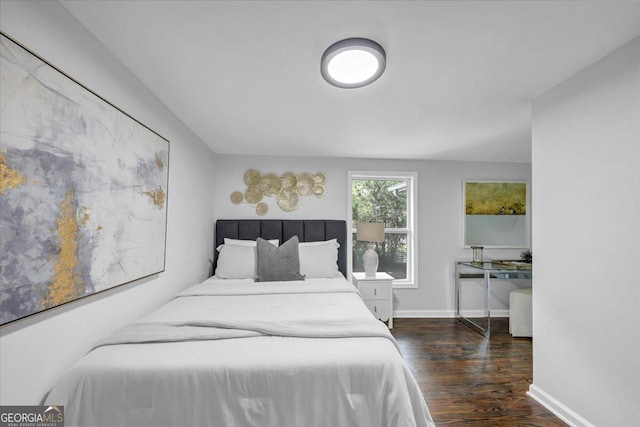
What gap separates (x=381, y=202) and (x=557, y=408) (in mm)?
2885

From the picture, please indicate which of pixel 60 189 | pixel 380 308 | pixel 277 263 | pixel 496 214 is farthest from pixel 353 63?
pixel 496 214

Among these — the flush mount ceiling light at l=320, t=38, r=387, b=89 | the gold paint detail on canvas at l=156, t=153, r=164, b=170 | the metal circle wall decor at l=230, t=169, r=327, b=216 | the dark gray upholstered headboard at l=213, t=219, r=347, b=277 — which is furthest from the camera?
the metal circle wall decor at l=230, t=169, r=327, b=216

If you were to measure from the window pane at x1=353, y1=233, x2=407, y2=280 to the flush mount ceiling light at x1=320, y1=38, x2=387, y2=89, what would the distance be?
277 centimetres

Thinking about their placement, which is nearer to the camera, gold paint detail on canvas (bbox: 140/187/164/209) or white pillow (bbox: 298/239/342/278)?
gold paint detail on canvas (bbox: 140/187/164/209)

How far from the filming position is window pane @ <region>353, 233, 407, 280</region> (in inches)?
172

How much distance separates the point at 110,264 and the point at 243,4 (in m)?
1.52

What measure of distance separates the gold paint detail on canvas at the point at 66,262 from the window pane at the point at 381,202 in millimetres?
3360

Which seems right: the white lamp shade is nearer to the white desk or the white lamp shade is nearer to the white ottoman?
the white desk

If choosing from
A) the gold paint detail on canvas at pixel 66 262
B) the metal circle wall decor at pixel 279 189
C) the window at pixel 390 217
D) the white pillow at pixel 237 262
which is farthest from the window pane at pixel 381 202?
the gold paint detail on canvas at pixel 66 262

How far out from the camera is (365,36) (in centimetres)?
150

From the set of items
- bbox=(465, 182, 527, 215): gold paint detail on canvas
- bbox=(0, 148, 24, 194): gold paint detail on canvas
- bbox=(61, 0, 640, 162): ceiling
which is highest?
bbox=(61, 0, 640, 162): ceiling

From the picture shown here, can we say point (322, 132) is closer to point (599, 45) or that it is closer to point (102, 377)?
point (599, 45)

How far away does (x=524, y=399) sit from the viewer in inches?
87.9

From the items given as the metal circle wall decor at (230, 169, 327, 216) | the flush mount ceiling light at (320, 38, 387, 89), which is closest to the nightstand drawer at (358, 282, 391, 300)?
the metal circle wall decor at (230, 169, 327, 216)
